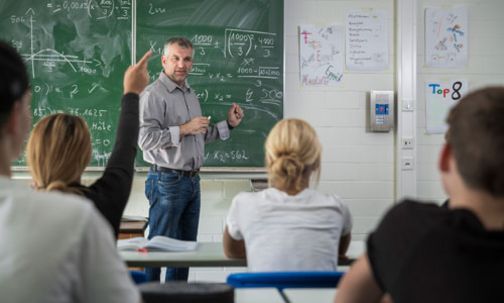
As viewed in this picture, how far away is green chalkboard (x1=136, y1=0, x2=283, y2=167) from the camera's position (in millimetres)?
4617

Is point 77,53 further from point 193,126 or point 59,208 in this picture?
point 59,208

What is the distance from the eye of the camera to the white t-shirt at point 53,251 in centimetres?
94

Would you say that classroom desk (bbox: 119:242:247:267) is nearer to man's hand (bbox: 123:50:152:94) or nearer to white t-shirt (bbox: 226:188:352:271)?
white t-shirt (bbox: 226:188:352:271)

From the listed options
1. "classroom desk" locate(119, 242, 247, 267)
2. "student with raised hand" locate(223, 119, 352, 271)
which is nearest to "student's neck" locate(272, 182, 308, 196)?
"student with raised hand" locate(223, 119, 352, 271)

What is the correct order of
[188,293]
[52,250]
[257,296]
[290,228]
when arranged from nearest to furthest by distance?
[52,250] → [188,293] → [257,296] → [290,228]

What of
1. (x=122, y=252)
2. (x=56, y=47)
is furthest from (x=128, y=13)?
(x=122, y=252)

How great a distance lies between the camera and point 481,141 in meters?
1.07

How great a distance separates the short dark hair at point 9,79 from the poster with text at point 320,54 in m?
3.86

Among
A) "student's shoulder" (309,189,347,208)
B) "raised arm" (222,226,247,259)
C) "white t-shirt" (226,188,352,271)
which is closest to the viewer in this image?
"white t-shirt" (226,188,352,271)

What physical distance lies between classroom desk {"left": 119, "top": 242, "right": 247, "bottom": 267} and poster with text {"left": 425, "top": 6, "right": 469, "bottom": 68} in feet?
10.2

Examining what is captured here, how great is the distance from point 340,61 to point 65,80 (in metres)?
2.04

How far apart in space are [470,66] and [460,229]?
167 inches

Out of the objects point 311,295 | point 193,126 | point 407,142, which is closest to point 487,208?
point 311,295

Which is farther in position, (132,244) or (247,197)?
(132,244)
